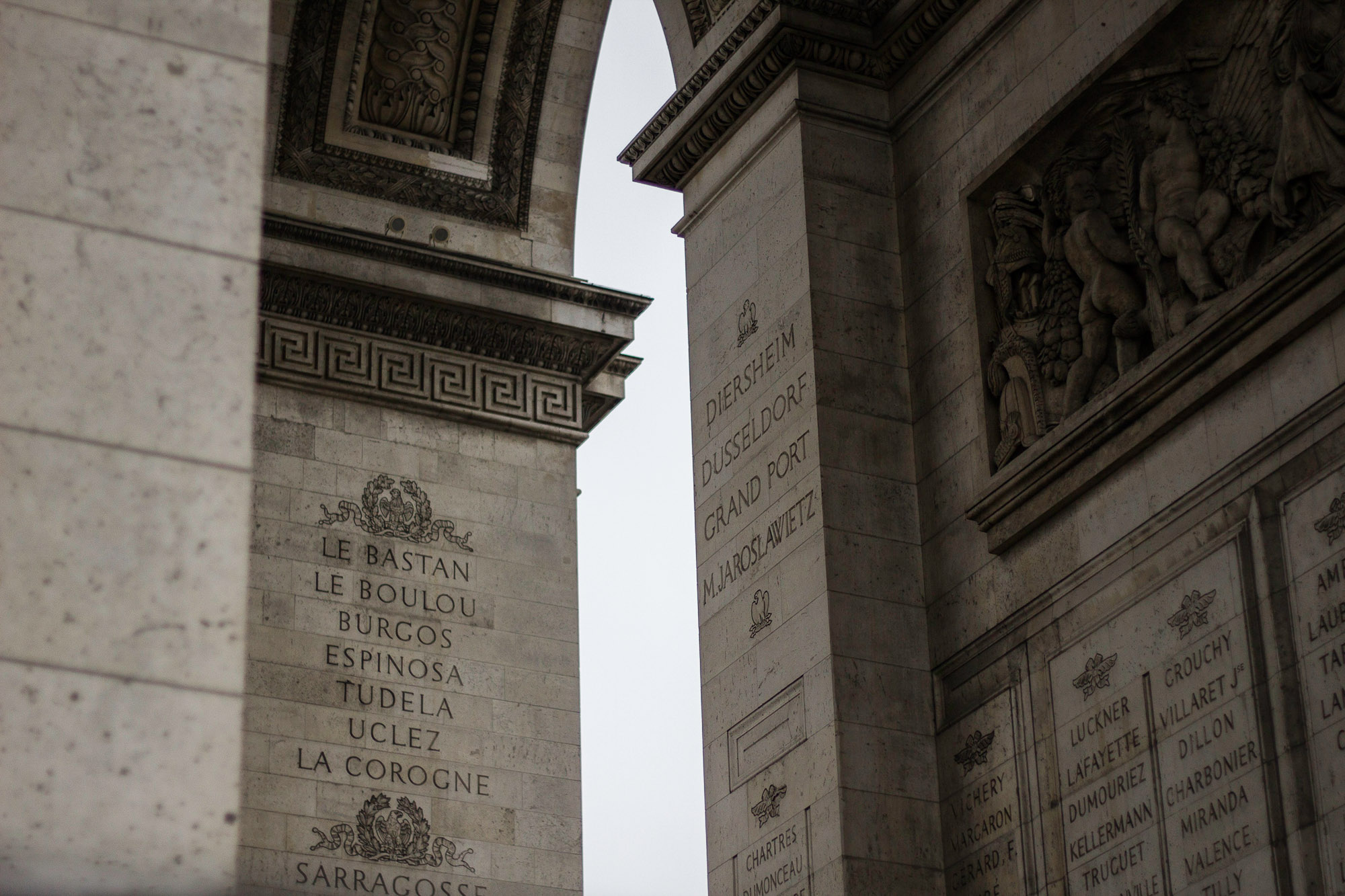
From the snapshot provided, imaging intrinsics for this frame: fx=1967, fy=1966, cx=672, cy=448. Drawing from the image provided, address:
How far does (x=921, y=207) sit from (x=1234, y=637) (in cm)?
449

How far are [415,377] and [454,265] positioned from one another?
3.71ft

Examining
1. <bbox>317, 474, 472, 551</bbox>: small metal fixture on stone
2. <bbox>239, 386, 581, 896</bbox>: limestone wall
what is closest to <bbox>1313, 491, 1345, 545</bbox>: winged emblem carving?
<bbox>239, 386, 581, 896</bbox>: limestone wall

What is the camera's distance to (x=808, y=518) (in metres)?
12.2

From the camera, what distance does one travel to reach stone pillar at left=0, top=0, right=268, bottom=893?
147 inches

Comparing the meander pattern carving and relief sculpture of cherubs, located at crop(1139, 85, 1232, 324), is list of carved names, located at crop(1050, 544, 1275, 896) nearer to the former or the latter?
relief sculpture of cherubs, located at crop(1139, 85, 1232, 324)

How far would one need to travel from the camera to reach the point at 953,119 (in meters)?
12.9

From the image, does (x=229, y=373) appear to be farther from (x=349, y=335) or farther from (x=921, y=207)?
(x=349, y=335)

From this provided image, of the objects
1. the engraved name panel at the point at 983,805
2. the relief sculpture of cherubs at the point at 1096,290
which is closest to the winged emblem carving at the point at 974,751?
the engraved name panel at the point at 983,805

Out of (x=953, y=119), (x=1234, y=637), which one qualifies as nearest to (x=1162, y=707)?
(x=1234, y=637)

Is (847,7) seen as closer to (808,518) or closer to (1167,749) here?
(808,518)

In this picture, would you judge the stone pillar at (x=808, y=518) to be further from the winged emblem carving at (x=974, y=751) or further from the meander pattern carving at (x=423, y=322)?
the meander pattern carving at (x=423, y=322)

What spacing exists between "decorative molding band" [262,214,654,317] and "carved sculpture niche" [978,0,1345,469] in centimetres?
726

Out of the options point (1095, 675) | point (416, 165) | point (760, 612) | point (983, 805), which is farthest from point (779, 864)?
point (416, 165)

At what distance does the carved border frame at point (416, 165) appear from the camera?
18828 millimetres
